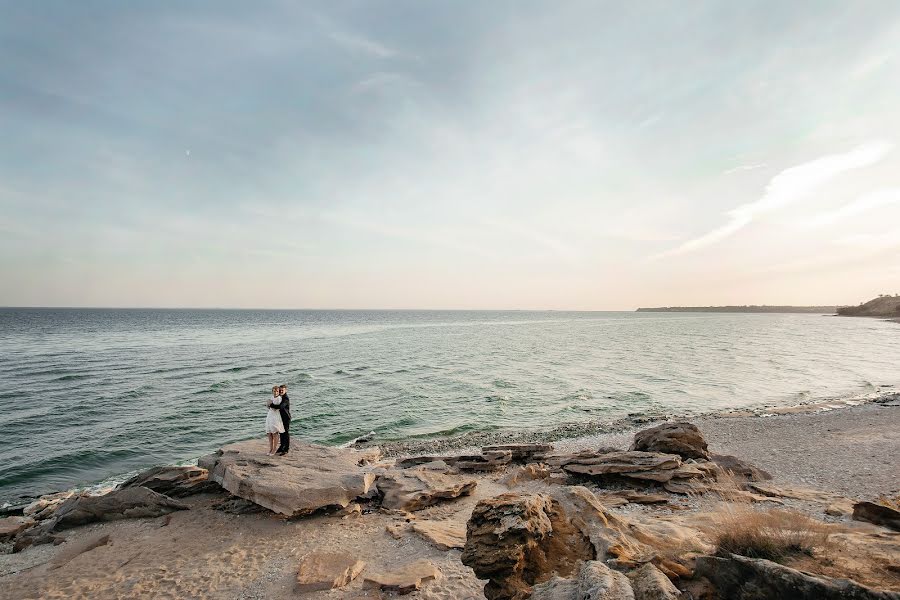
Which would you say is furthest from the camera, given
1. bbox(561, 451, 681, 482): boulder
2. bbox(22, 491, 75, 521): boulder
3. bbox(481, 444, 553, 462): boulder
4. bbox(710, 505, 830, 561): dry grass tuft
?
bbox(481, 444, 553, 462): boulder

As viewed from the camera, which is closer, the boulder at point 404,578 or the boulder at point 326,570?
the boulder at point 404,578

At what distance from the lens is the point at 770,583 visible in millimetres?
5137

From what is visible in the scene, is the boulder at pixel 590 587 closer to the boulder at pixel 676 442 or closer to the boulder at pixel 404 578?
the boulder at pixel 404 578

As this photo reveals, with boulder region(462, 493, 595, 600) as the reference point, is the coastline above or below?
below

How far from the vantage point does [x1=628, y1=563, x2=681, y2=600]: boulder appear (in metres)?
5.37

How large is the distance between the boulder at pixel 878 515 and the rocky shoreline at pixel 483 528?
3cm

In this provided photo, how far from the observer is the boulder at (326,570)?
952 cm

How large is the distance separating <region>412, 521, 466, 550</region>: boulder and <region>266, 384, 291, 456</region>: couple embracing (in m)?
6.15

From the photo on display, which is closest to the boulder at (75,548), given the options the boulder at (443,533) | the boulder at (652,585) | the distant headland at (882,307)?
the boulder at (443,533)

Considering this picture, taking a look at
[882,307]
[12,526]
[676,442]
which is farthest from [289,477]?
[882,307]

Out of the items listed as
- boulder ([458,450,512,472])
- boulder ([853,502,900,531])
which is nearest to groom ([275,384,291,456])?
boulder ([458,450,512,472])

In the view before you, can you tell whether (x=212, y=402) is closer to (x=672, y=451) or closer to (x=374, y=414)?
(x=374, y=414)

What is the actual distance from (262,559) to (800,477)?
59.7 ft

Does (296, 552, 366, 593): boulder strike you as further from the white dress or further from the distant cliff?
the distant cliff
